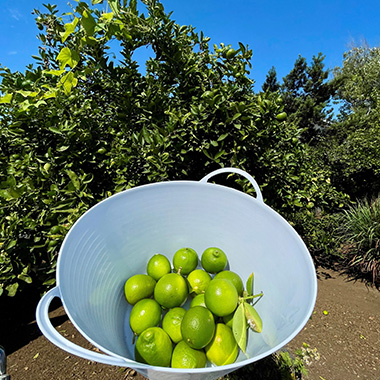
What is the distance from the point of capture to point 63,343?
55 centimetres

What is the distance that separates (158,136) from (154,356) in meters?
1.10

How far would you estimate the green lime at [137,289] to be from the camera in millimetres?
1079

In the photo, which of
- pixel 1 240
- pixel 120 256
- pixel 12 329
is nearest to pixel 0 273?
pixel 1 240

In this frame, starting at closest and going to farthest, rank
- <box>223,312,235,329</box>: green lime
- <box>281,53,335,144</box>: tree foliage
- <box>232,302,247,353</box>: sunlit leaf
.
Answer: <box>232,302,247,353</box>: sunlit leaf < <box>223,312,235,329</box>: green lime < <box>281,53,335,144</box>: tree foliage

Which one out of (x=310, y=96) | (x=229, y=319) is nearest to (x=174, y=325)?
(x=229, y=319)

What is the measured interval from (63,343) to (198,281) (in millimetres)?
671

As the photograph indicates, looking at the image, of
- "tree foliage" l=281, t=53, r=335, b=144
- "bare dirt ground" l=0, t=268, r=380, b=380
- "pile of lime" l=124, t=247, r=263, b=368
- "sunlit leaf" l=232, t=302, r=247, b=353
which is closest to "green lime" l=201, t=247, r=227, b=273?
"pile of lime" l=124, t=247, r=263, b=368

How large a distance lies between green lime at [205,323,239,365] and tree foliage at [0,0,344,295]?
0.90 metres

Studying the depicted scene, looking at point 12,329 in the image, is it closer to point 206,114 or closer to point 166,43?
point 206,114

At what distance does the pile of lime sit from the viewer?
2.67ft

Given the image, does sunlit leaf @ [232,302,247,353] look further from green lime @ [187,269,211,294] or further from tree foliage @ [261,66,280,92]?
tree foliage @ [261,66,280,92]

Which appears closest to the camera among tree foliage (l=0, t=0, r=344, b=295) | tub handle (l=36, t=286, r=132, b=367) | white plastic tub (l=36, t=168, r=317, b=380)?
tub handle (l=36, t=286, r=132, b=367)

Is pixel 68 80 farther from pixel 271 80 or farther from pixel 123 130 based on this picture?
pixel 271 80

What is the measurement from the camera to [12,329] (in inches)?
94.2
